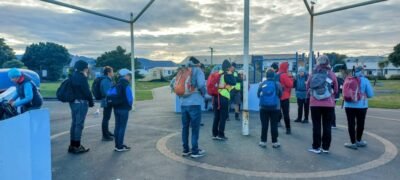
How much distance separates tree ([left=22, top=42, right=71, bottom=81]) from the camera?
202 ft

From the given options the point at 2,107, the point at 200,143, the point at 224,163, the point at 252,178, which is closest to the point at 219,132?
the point at 200,143

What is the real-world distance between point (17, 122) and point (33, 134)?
22 cm

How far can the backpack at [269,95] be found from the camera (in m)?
6.52

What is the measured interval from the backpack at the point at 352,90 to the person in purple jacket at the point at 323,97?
492 mm

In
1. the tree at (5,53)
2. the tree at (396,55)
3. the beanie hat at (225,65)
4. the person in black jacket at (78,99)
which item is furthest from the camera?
the tree at (396,55)

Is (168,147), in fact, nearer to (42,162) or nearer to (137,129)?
(137,129)

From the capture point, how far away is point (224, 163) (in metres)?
5.54

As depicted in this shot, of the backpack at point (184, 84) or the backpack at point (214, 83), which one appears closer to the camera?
the backpack at point (184, 84)

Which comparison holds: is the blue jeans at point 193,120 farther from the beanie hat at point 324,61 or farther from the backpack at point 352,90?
the backpack at point 352,90

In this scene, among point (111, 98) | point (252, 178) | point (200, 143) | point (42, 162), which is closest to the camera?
point (42, 162)

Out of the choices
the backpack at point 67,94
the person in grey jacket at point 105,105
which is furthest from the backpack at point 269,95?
the backpack at point 67,94

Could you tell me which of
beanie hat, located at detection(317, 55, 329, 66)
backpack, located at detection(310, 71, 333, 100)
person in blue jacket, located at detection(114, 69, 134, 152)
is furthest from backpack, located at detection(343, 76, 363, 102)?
person in blue jacket, located at detection(114, 69, 134, 152)

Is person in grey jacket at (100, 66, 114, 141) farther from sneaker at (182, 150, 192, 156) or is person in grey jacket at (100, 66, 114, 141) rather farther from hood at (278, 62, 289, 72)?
hood at (278, 62, 289, 72)

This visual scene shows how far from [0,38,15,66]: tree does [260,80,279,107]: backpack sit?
5872 cm
